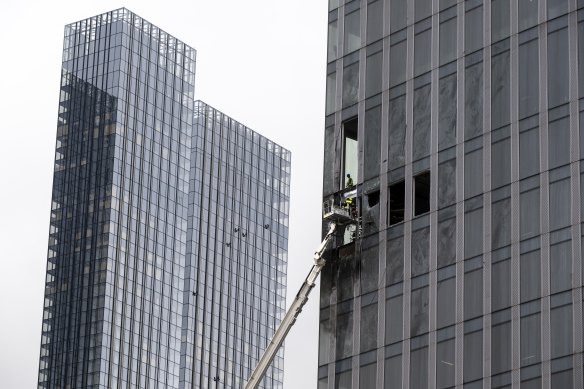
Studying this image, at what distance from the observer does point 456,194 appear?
83875 millimetres

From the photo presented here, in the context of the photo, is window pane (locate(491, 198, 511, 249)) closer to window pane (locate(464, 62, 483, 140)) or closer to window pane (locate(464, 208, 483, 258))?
window pane (locate(464, 208, 483, 258))

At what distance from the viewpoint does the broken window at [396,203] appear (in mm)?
89250

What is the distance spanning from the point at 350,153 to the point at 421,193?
8.74 meters

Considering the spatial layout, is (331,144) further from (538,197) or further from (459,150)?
(538,197)

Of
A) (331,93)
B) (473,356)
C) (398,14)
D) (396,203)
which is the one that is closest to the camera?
(473,356)

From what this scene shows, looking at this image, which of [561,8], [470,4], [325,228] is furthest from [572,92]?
[325,228]

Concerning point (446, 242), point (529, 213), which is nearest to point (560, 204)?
point (529, 213)

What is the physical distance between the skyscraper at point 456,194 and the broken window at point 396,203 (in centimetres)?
8

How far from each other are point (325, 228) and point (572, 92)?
21.8 m

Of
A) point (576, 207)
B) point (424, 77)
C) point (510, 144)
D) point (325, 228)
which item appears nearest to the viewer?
point (576, 207)

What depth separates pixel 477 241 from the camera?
81500mm

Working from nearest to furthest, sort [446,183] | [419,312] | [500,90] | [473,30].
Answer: [500,90] → [419,312] → [446,183] → [473,30]

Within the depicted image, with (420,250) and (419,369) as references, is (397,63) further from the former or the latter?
(419,369)

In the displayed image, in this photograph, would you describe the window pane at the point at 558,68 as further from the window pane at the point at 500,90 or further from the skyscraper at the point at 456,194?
the window pane at the point at 500,90
